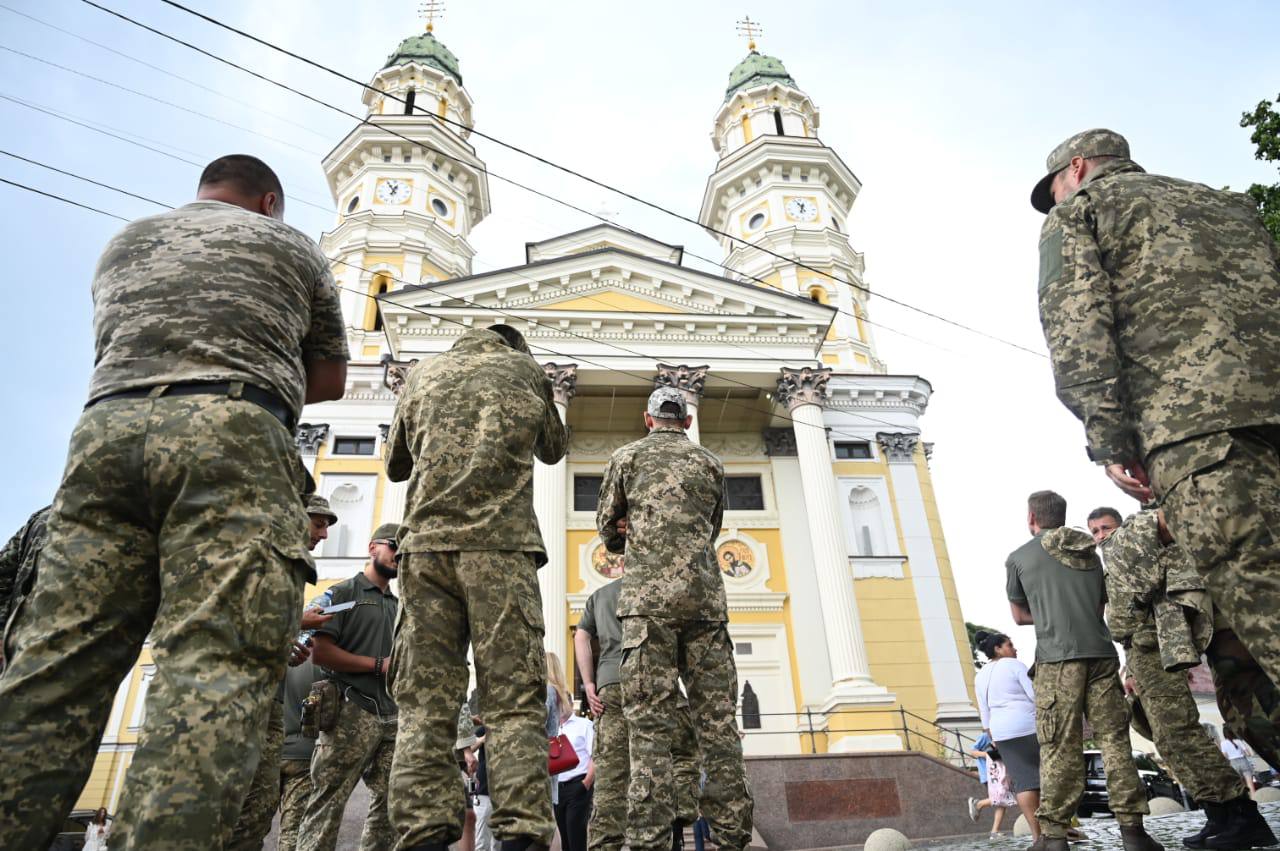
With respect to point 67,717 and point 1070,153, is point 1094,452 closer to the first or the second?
point 1070,153

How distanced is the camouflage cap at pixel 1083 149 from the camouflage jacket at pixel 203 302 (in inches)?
121

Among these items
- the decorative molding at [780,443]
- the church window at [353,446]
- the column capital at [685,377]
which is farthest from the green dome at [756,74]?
the church window at [353,446]

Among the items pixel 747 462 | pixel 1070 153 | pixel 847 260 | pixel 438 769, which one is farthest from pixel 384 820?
pixel 847 260

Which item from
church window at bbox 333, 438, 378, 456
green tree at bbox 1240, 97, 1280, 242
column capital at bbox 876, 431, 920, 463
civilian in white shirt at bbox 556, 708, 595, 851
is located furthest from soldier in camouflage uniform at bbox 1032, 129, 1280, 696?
church window at bbox 333, 438, 378, 456

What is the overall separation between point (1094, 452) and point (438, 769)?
2415 mm

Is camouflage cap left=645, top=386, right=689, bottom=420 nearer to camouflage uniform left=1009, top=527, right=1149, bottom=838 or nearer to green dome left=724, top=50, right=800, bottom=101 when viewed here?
camouflage uniform left=1009, top=527, right=1149, bottom=838

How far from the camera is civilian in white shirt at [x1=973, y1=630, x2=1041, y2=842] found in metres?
5.44

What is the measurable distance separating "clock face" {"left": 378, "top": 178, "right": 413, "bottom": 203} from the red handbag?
80.3 ft

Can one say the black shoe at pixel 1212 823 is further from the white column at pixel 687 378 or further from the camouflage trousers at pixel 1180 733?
the white column at pixel 687 378

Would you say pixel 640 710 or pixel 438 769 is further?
pixel 640 710

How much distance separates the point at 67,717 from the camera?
1.76m

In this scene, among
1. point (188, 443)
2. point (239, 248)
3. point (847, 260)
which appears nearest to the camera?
point (188, 443)

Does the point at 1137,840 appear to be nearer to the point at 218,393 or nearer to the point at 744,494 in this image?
the point at 218,393

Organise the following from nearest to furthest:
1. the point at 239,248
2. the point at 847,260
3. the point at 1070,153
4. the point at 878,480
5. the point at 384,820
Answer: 1. the point at 239,248
2. the point at 1070,153
3. the point at 384,820
4. the point at 878,480
5. the point at 847,260
